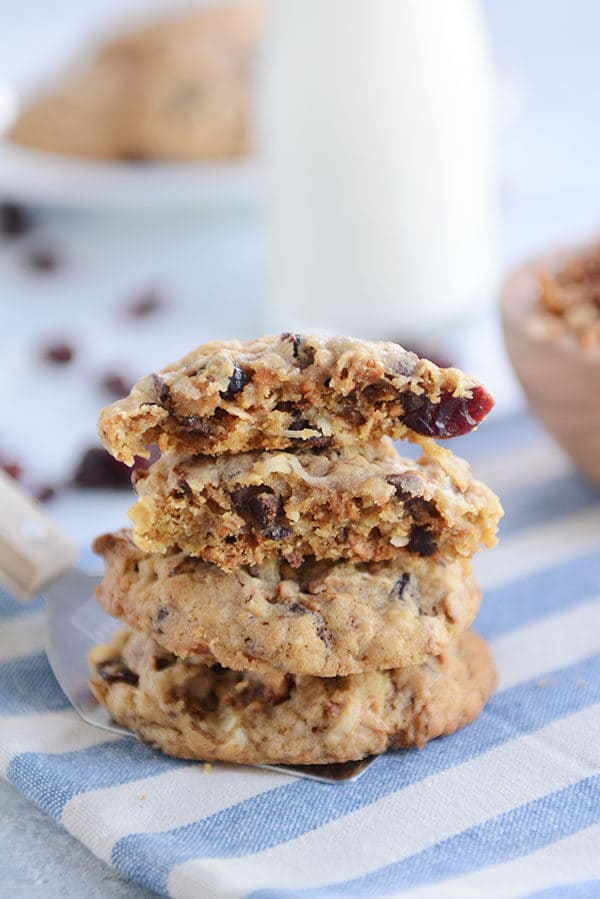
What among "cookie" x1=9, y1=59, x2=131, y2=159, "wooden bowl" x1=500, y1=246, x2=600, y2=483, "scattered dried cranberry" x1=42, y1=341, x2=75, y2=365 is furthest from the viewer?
"cookie" x1=9, y1=59, x2=131, y2=159

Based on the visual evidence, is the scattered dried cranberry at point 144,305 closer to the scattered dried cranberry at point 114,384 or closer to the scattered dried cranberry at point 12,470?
the scattered dried cranberry at point 114,384

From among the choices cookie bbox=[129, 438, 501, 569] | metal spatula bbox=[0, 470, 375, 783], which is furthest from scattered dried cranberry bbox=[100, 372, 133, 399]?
cookie bbox=[129, 438, 501, 569]

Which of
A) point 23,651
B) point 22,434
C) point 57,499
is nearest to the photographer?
point 23,651

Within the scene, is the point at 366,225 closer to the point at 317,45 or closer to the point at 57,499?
the point at 317,45

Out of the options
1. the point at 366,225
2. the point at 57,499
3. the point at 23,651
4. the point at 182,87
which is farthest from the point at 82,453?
the point at 182,87

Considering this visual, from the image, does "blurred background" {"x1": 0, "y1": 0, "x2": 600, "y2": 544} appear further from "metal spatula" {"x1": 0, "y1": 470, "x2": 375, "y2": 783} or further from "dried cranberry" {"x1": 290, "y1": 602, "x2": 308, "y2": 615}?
"dried cranberry" {"x1": 290, "y1": 602, "x2": 308, "y2": 615}

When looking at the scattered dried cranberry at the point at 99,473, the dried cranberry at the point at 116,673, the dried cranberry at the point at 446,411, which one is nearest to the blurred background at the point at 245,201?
the scattered dried cranberry at the point at 99,473
